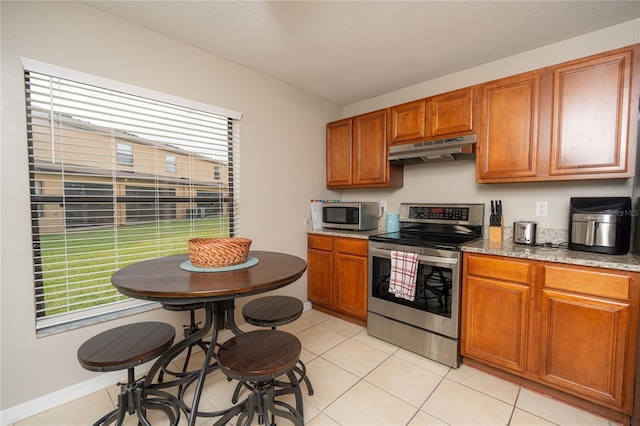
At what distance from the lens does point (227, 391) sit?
186 cm

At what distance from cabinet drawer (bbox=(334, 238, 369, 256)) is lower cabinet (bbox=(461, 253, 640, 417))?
3.00ft

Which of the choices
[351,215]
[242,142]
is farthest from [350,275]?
[242,142]

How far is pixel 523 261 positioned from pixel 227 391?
220 centimetres

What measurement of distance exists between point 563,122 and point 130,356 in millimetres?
3033

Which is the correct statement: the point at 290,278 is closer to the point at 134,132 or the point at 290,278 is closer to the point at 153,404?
the point at 153,404

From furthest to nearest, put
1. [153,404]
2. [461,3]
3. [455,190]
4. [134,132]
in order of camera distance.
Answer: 1. [455,190]
2. [134,132]
3. [461,3]
4. [153,404]

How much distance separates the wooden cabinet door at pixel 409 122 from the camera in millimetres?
2605

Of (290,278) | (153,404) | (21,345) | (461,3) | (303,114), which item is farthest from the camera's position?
(303,114)

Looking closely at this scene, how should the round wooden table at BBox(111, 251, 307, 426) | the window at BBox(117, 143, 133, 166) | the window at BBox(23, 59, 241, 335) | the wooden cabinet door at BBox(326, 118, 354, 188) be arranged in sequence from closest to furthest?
the round wooden table at BBox(111, 251, 307, 426) < the window at BBox(23, 59, 241, 335) < the window at BBox(117, 143, 133, 166) < the wooden cabinet door at BBox(326, 118, 354, 188)

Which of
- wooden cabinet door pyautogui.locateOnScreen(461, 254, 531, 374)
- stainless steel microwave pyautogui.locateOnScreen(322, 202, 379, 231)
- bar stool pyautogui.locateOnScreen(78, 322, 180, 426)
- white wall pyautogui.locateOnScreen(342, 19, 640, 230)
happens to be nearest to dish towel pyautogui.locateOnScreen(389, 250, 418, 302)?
wooden cabinet door pyautogui.locateOnScreen(461, 254, 531, 374)

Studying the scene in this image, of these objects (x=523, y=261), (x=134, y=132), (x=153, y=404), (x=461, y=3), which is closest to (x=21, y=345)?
(x=153, y=404)

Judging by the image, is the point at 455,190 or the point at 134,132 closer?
the point at 134,132

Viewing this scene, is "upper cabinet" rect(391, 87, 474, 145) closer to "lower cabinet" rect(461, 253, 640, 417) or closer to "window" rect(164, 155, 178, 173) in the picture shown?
"lower cabinet" rect(461, 253, 640, 417)

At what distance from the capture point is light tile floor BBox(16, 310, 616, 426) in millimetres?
1605
